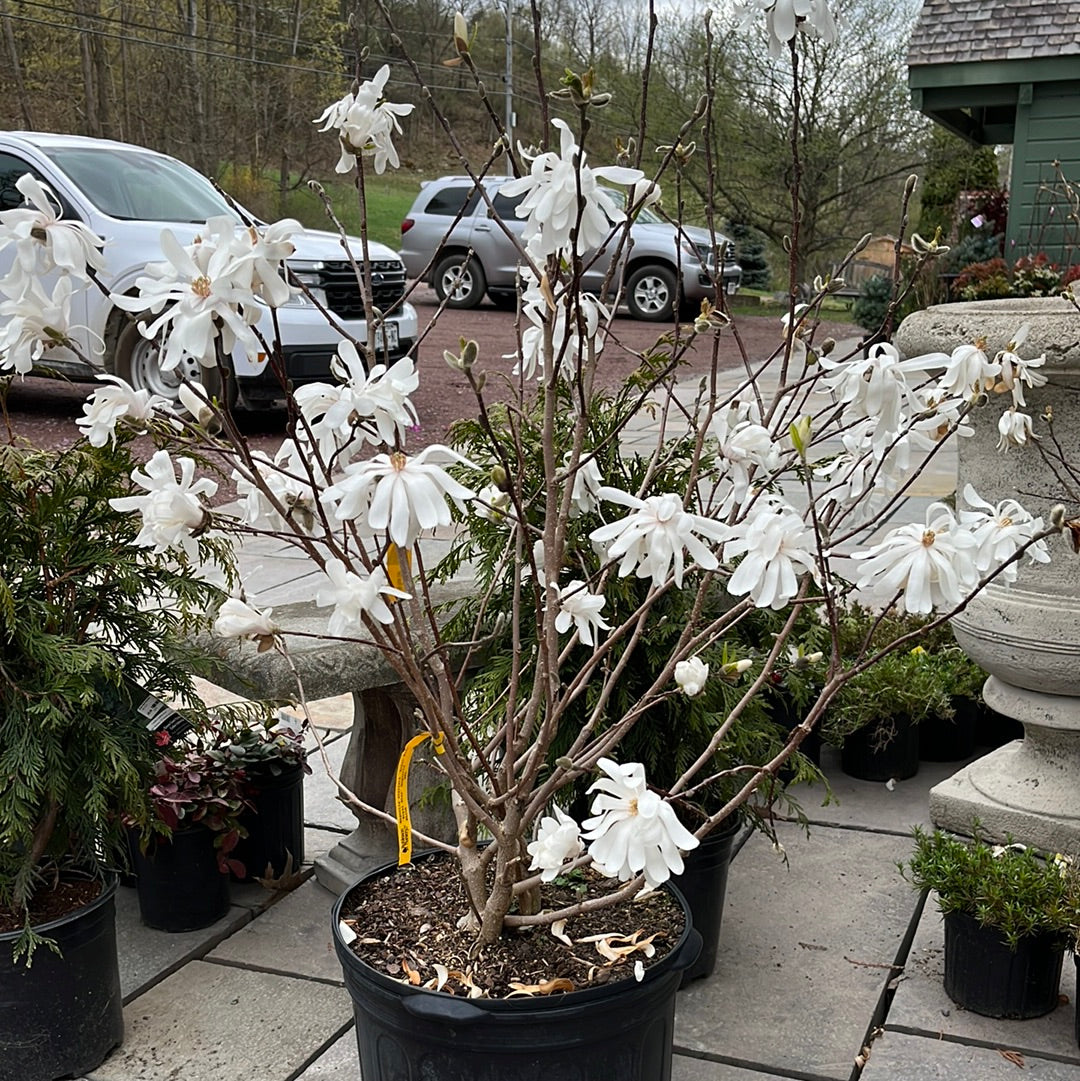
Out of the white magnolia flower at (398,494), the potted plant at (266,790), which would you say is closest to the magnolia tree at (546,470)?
the white magnolia flower at (398,494)

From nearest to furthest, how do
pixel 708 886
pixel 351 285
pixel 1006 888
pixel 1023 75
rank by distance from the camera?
1. pixel 1006 888
2. pixel 708 886
3. pixel 351 285
4. pixel 1023 75

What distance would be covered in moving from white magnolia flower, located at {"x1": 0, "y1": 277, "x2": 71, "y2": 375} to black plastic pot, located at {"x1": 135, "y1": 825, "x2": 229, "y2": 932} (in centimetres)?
174

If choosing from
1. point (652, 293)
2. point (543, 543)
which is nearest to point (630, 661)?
point (543, 543)

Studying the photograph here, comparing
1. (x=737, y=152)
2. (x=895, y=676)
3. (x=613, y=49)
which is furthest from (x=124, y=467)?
(x=613, y=49)

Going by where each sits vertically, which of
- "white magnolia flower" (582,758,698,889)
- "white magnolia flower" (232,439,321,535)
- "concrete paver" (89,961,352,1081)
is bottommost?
"concrete paver" (89,961,352,1081)

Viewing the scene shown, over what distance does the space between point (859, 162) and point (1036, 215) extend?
14927 mm

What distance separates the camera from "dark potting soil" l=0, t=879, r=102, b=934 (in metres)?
2.62

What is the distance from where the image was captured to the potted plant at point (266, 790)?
11.3 ft

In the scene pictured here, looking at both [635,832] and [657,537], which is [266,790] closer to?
[635,832]

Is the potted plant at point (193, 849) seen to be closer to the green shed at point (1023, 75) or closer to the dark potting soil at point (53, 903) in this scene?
the dark potting soil at point (53, 903)

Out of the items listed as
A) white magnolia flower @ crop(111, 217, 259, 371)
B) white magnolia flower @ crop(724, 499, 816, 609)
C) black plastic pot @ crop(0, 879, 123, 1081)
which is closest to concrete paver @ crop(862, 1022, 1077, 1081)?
white magnolia flower @ crop(724, 499, 816, 609)

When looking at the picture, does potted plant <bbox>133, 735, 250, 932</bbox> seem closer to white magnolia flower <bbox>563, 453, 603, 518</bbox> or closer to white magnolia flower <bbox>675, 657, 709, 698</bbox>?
white magnolia flower <bbox>563, 453, 603, 518</bbox>

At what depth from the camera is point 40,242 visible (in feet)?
5.82

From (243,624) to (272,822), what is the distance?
5.58 ft
